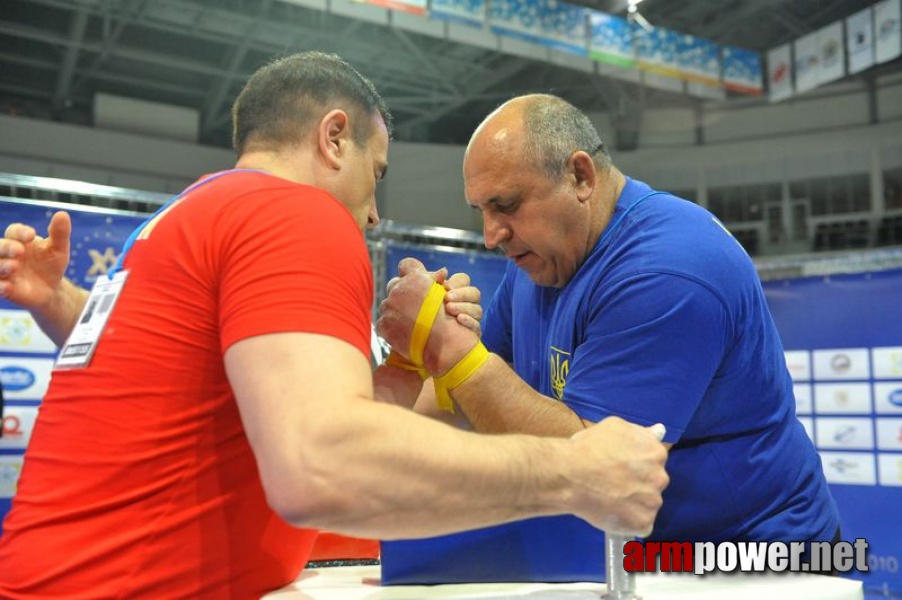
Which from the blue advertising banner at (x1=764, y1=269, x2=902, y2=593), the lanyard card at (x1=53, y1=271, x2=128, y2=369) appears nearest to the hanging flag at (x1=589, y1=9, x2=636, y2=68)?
the blue advertising banner at (x1=764, y1=269, x2=902, y2=593)

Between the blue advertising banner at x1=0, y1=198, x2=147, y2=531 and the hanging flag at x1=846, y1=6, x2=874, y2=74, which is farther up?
the hanging flag at x1=846, y1=6, x2=874, y2=74

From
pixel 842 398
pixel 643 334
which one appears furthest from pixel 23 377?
pixel 842 398

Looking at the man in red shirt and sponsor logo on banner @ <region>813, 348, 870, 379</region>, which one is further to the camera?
sponsor logo on banner @ <region>813, 348, 870, 379</region>

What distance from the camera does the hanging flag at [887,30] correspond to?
891cm

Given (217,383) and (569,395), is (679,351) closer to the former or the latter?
(569,395)

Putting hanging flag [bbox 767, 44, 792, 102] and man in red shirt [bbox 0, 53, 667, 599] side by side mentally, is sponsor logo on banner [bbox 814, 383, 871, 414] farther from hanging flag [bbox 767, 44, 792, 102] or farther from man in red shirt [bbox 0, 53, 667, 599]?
hanging flag [bbox 767, 44, 792, 102]

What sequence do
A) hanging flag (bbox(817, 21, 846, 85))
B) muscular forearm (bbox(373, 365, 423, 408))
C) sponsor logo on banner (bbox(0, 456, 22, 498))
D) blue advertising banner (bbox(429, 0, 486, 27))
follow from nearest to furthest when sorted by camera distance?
muscular forearm (bbox(373, 365, 423, 408)) → sponsor logo on banner (bbox(0, 456, 22, 498)) → blue advertising banner (bbox(429, 0, 486, 27)) → hanging flag (bbox(817, 21, 846, 85))

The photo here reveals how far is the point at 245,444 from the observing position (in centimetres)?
107

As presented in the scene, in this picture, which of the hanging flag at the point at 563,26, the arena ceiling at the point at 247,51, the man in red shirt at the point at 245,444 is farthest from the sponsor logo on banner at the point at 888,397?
the arena ceiling at the point at 247,51

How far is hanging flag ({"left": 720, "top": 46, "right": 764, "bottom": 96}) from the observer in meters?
10.7

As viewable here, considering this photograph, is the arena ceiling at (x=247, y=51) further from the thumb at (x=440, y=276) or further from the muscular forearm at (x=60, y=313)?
the muscular forearm at (x=60, y=313)
